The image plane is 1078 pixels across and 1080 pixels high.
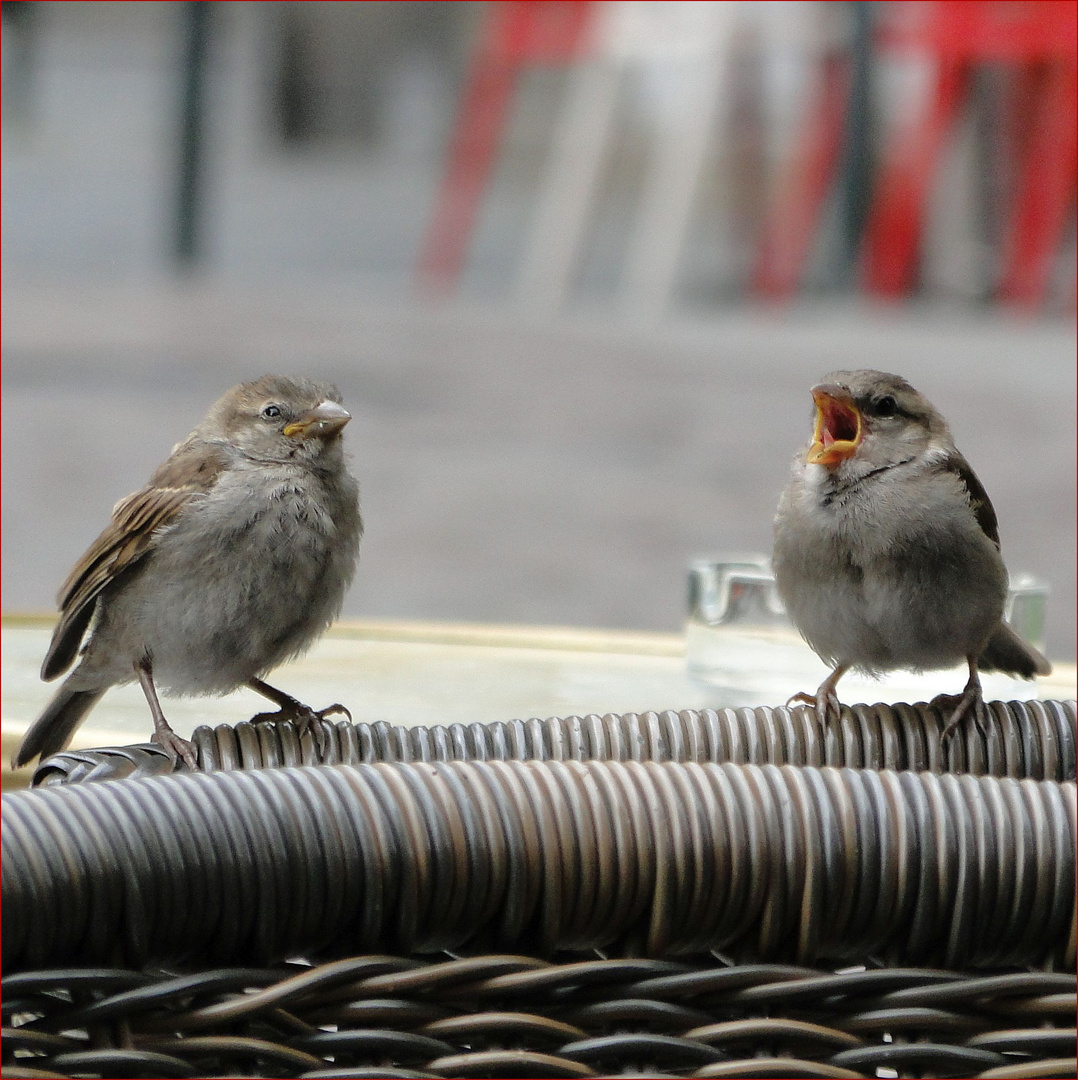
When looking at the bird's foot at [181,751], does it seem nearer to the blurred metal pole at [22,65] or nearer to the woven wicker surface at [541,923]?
the woven wicker surface at [541,923]

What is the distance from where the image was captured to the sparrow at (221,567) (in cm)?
164

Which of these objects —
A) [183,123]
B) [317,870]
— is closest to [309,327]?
[183,123]

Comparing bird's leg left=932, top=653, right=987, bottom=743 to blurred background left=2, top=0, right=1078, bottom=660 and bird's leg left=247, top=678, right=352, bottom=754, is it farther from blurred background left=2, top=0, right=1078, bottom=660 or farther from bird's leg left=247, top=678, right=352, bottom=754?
blurred background left=2, top=0, right=1078, bottom=660

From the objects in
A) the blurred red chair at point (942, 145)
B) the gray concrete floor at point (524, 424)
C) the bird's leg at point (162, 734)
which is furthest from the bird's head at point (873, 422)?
the blurred red chair at point (942, 145)

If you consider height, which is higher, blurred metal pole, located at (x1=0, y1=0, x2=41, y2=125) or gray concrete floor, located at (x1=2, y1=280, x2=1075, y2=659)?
blurred metal pole, located at (x1=0, y1=0, x2=41, y2=125)

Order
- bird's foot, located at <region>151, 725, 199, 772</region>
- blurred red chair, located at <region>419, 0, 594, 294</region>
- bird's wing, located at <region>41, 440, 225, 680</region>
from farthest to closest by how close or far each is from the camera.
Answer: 1. blurred red chair, located at <region>419, 0, 594, 294</region>
2. bird's wing, located at <region>41, 440, 225, 680</region>
3. bird's foot, located at <region>151, 725, 199, 772</region>

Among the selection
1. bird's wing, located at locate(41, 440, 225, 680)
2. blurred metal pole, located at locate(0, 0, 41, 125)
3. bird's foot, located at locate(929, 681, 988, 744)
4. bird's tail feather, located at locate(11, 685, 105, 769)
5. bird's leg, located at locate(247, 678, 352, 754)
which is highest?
blurred metal pole, located at locate(0, 0, 41, 125)

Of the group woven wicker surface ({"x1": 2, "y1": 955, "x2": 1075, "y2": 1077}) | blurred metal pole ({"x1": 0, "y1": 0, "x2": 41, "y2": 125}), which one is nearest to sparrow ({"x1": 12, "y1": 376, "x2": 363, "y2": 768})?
woven wicker surface ({"x1": 2, "y1": 955, "x2": 1075, "y2": 1077})

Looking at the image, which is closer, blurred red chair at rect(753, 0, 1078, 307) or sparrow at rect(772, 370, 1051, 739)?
sparrow at rect(772, 370, 1051, 739)

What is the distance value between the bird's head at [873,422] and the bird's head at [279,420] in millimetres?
496

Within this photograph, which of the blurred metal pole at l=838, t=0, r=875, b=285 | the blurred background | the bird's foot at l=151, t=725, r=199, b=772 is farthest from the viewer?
the blurred metal pole at l=838, t=0, r=875, b=285

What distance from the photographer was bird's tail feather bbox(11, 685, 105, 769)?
65.7 inches

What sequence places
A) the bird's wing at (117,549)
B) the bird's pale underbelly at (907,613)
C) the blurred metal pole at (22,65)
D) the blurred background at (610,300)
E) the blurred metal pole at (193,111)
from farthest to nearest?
the blurred metal pole at (22,65) < the blurred metal pole at (193,111) < the blurred background at (610,300) < the bird's wing at (117,549) < the bird's pale underbelly at (907,613)

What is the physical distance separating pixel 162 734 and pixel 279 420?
20.6 inches
